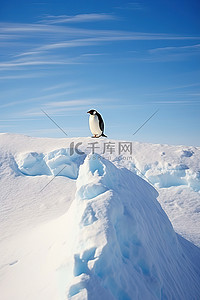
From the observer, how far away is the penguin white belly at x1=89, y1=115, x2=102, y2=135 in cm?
599

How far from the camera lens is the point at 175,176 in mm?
16062

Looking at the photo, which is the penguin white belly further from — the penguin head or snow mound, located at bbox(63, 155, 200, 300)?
snow mound, located at bbox(63, 155, 200, 300)

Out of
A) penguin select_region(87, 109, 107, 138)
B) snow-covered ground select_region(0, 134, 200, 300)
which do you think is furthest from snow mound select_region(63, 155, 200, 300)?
penguin select_region(87, 109, 107, 138)

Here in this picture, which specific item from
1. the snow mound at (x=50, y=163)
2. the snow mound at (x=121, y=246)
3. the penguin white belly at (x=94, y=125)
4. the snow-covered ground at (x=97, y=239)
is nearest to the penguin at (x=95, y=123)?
the penguin white belly at (x=94, y=125)

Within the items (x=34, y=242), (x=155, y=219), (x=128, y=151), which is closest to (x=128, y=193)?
(x=155, y=219)

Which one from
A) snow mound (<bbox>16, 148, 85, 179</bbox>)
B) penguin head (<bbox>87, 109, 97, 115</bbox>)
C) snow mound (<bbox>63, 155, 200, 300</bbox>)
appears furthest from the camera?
snow mound (<bbox>16, 148, 85, 179</bbox>)

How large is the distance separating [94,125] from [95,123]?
0.05 metres

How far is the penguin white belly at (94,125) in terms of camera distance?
5.99 m

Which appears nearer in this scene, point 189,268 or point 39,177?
point 189,268

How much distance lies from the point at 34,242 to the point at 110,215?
157 inches

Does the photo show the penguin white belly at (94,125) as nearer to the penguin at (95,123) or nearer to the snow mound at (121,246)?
the penguin at (95,123)

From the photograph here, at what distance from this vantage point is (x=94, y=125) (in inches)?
237

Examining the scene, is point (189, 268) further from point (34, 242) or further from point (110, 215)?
point (34, 242)

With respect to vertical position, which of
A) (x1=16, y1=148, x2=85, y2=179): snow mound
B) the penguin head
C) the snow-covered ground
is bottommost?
the snow-covered ground
